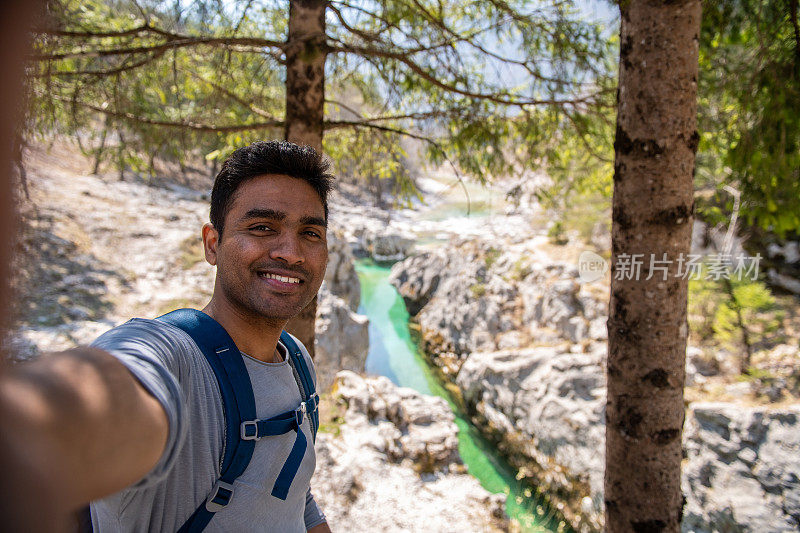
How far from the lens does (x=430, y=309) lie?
16266mm

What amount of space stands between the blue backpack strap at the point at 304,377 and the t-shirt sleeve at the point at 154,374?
0.57 metres

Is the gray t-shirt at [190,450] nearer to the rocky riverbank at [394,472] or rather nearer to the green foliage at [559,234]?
the rocky riverbank at [394,472]

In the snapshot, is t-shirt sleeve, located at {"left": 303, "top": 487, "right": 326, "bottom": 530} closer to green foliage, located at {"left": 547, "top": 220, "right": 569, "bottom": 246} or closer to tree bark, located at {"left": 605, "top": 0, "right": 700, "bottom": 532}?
tree bark, located at {"left": 605, "top": 0, "right": 700, "bottom": 532}

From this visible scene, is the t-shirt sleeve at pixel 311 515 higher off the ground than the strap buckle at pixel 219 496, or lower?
lower

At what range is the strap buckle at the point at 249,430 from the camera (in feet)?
3.23

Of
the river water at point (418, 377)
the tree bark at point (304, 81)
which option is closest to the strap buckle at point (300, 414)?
the tree bark at point (304, 81)

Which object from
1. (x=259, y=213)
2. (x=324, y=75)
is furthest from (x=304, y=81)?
(x=259, y=213)

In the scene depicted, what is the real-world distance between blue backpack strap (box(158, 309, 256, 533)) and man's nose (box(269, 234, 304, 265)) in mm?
269

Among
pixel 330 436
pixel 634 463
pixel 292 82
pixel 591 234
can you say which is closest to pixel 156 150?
pixel 292 82

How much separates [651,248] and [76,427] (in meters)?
1.94

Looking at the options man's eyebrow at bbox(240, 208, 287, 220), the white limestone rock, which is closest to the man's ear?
man's eyebrow at bbox(240, 208, 287, 220)

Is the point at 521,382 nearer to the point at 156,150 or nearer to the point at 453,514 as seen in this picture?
the point at 453,514

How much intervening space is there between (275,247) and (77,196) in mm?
15929

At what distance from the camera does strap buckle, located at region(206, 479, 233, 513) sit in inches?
37.0
